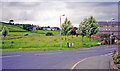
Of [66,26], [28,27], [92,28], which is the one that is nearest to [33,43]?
[28,27]

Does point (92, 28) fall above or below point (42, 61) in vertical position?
above

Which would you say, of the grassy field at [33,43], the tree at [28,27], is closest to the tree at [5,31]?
the grassy field at [33,43]

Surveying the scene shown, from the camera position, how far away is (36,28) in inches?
1982

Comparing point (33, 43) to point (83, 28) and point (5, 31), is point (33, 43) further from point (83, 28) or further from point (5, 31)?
point (83, 28)

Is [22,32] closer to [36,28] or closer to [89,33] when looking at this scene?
[36,28]

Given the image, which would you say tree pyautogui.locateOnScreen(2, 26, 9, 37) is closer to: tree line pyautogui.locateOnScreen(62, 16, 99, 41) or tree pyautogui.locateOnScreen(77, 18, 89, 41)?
tree line pyautogui.locateOnScreen(62, 16, 99, 41)

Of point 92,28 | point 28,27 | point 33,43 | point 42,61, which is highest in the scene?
point 28,27

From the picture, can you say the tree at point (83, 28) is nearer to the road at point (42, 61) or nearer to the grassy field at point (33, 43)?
the grassy field at point (33, 43)

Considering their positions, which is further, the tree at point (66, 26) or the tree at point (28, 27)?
the tree at point (66, 26)

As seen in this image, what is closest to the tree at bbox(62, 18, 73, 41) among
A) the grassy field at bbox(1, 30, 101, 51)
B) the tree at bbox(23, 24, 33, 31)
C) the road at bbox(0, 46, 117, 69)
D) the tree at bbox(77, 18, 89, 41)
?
the grassy field at bbox(1, 30, 101, 51)

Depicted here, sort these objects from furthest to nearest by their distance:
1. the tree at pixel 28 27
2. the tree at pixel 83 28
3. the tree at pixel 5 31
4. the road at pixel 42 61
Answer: the tree at pixel 83 28
the tree at pixel 28 27
the tree at pixel 5 31
the road at pixel 42 61

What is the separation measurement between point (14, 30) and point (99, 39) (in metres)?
24.7

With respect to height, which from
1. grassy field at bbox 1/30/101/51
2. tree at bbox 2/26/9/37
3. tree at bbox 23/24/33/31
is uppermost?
tree at bbox 23/24/33/31

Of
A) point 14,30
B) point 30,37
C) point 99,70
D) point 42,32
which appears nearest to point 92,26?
point 42,32
